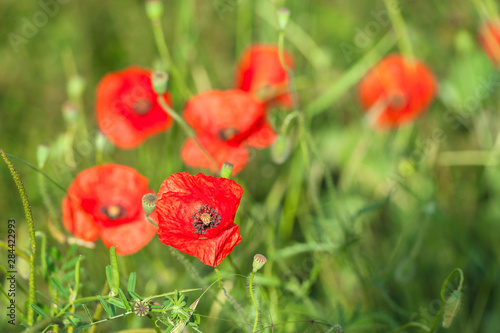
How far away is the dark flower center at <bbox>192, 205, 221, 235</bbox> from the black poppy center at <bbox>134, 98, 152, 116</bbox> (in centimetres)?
71

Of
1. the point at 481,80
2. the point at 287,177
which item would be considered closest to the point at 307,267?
the point at 287,177

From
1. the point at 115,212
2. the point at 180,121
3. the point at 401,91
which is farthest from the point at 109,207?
the point at 401,91

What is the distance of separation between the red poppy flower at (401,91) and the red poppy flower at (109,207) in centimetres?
108

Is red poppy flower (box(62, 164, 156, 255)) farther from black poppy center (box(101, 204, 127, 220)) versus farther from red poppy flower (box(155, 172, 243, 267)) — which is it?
red poppy flower (box(155, 172, 243, 267))

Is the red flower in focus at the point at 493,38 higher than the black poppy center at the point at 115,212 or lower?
higher

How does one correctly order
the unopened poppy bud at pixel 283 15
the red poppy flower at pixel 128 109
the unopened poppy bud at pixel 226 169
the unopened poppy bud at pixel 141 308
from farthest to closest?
1. the red poppy flower at pixel 128 109
2. the unopened poppy bud at pixel 283 15
3. the unopened poppy bud at pixel 226 169
4. the unopened poppy bud at pixel 141 308

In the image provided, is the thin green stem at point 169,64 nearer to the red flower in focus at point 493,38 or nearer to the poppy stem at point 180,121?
the poppy stem at point 180,121

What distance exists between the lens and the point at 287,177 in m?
2.25

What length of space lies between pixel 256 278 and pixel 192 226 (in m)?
0.33

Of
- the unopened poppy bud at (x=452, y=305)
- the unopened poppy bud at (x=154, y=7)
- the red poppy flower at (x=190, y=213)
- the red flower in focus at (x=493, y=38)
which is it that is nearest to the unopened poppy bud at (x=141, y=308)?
the red poppy flower at (x=190, y=213)

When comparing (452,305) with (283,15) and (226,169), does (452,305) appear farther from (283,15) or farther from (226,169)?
(283,15)

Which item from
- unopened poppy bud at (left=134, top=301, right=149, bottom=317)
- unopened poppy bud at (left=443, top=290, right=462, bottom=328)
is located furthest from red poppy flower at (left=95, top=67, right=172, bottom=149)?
unopened poppy bud at (left=443, top=290, right=462, bottom=328)

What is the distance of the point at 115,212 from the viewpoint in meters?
1.46

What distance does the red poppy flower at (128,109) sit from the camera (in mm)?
1782
